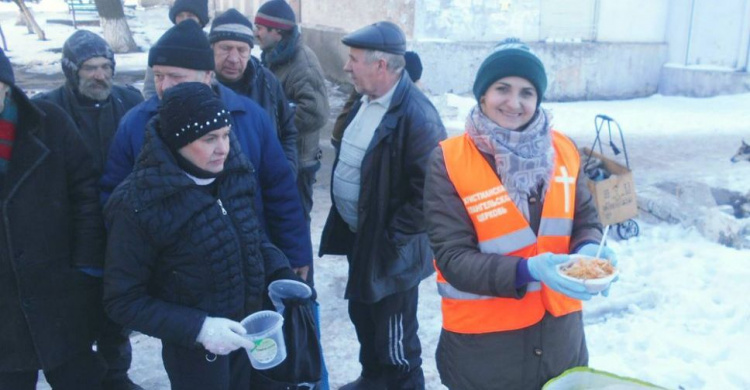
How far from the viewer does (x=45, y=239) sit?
259 cm

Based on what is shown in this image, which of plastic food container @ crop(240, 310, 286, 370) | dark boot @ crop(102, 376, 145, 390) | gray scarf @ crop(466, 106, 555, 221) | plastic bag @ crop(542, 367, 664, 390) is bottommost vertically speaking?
dark boot @ crop(102, 376, 145, 390)

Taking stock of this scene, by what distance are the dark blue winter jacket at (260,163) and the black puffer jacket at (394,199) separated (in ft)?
1.02

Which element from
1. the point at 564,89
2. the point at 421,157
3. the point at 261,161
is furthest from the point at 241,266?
the point at 564,89

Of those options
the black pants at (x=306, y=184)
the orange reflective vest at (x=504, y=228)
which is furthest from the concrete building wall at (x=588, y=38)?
the orange reflective vest at (x=504, y=228)

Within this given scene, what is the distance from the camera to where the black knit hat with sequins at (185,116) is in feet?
7.52

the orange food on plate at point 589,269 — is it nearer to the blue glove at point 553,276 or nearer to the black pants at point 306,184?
the blue glove at point 553,276

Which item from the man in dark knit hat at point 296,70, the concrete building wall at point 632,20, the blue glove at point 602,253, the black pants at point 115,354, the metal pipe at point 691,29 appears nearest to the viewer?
the blue glove at point 602,253

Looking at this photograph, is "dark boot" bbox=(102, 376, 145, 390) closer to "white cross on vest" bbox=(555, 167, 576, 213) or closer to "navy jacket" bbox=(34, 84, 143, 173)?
"navy jacket" bbox=(34, 84, 143, 173)

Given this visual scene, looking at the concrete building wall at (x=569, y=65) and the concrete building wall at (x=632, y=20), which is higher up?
the concrete building wall at (x=632, y=20)

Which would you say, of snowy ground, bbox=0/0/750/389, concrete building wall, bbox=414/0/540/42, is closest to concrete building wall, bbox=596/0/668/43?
concrete building wall, bbox=414/0/540/42

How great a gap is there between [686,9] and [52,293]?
44.0ft

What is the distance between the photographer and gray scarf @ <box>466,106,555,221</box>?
216cm

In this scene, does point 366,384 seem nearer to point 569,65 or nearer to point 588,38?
point 569,65

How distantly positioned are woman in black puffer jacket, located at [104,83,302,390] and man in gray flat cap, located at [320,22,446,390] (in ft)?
2.78
